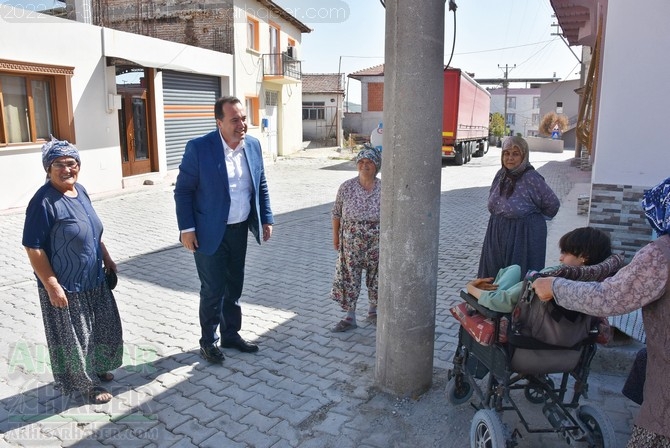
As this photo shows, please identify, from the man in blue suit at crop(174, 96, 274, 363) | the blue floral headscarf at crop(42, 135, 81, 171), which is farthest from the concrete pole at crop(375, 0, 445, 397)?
the blue floral headscarf at crop(42, 135, 81, 171)

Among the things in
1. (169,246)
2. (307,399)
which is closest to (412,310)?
(307,399)

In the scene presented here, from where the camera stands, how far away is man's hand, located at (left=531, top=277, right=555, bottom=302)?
2312 millimetres

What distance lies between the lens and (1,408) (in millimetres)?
3412

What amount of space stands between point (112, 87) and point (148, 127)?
2295mm

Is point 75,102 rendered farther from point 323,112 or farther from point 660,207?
point 323,112

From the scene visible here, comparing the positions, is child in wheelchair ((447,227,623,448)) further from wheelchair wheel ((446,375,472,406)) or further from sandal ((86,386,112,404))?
sandal ((86,386,112,404))

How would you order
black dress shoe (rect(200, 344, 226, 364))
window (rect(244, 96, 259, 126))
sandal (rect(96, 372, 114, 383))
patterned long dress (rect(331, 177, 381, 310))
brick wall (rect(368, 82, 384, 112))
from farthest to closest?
brick wall (rect(368, 82, 384, 112)), window (rect(244, 96, 259, 126)), patterned long dress (rect(331, 177, 381, 310)), black dress shoe (rect(200, 344, 226, 364)), sandal (rect(96, 372, 114, 383))

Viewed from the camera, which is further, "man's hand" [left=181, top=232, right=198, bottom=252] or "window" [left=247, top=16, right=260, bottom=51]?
"window" [left=247, top=16, right=260, bottom=51]

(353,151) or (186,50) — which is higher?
(186,50)

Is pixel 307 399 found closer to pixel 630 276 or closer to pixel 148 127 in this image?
pixel 630 276

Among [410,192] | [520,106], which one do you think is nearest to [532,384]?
[410,192]

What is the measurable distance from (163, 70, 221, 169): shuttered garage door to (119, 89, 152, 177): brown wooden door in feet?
2.80

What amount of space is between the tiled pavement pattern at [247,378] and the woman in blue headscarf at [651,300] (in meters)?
0.96

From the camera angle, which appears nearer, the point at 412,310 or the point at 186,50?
the point at 412,310
